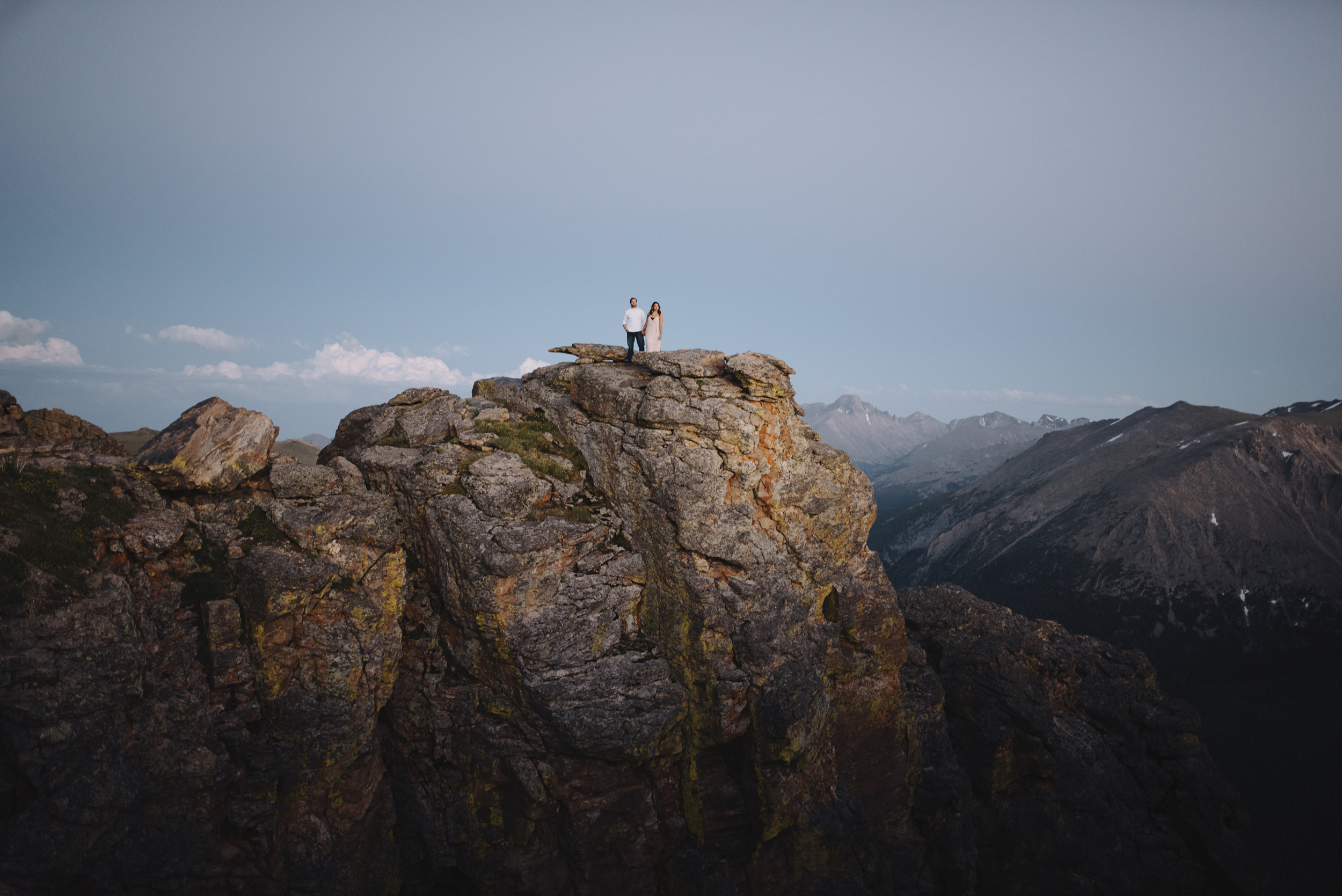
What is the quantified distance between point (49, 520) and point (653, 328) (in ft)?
95.3

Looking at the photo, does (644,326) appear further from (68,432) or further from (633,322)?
(68,432)

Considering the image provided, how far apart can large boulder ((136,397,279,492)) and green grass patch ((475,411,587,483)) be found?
10.4m

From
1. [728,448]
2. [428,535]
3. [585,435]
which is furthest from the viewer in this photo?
[585,435]

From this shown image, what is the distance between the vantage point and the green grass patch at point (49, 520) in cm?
1911

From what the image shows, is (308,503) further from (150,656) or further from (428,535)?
(150,656)

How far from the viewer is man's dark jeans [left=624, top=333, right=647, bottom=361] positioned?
1423 inches

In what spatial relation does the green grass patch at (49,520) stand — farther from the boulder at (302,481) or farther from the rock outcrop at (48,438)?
the boulder at (302,481)

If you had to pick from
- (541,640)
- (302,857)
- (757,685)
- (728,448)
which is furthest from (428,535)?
(757,685)

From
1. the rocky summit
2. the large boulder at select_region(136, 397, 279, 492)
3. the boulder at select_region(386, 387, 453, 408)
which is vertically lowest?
the rocky summit

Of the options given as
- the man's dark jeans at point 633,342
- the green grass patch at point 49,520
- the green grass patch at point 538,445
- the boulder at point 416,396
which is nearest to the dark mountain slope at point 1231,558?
the man's dark jeans at point 633,342

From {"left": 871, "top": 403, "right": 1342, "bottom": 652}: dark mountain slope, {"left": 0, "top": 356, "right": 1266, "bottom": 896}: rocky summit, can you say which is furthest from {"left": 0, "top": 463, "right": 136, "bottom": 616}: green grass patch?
{"left": 871, "top": 403, "right": 1342, "bottom": 652}: dark mountain slope

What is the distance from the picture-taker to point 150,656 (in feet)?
70.9

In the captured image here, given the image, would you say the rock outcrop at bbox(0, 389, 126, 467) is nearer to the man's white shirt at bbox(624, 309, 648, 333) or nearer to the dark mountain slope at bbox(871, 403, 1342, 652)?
the man's white shirt at bbox(624, 309, 648, 333)

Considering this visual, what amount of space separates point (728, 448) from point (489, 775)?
68.1ft
